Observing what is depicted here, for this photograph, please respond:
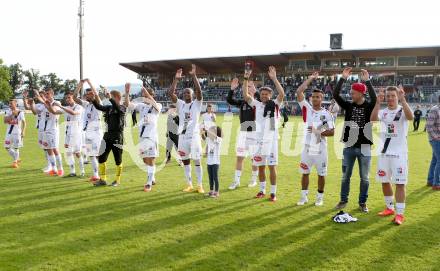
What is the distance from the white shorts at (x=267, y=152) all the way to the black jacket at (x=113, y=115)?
12.0 feet

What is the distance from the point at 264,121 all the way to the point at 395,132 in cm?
292

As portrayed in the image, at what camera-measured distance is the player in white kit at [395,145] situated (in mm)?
6980

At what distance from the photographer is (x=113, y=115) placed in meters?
10.3

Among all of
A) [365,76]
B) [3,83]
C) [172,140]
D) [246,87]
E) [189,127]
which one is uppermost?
[3,83]

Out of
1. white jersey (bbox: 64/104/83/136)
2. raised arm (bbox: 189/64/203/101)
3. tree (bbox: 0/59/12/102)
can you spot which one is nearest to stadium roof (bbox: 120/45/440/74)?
tree (bbox: 0/59/12/102)

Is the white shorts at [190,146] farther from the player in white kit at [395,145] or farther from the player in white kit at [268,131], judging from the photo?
the player in white kit at [395,145]

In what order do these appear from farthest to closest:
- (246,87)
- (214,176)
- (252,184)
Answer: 1. (252,184)
2. (214,176)
3. (246,87)

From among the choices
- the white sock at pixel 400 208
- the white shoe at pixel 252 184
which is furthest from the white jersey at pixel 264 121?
the white sock at pixel 400 208

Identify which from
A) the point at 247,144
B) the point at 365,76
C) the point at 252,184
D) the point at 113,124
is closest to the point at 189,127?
the point at 247,144

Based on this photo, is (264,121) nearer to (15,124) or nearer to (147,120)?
(147,120)

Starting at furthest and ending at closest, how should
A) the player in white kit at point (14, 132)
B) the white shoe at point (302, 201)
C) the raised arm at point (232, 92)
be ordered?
1. the player in white kit at point (14, 132)
2. the raised arm at point (232, 92)
3. the white shoe at point (302, 201)

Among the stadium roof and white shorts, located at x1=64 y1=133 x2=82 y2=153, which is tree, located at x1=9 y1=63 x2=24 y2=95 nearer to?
the stadium roof

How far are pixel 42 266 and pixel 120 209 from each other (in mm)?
2879

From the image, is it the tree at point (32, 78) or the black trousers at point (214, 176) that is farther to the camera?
the tree at point (32, 78)
